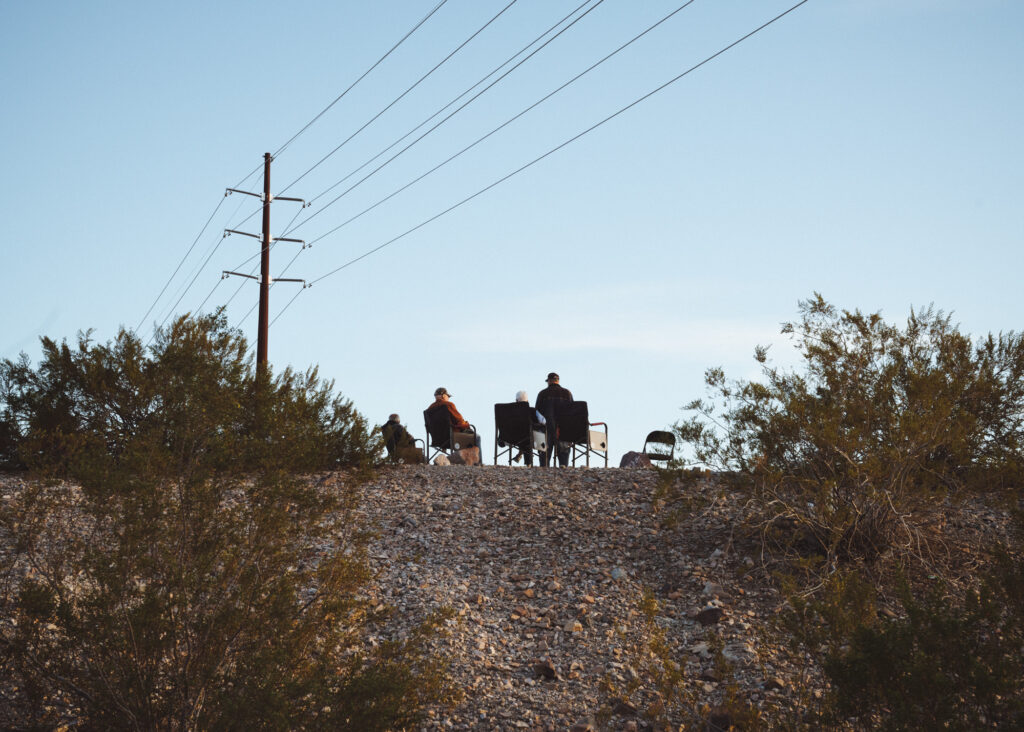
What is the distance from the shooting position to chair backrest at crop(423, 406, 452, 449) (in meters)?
12.0

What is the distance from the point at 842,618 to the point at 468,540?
4.63 meters

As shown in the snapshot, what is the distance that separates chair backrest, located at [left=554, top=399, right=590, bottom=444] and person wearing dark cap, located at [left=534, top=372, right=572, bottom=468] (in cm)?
8

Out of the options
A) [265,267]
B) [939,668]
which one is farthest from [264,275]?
[939,668]

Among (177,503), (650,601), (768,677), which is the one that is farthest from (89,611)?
(768,677)

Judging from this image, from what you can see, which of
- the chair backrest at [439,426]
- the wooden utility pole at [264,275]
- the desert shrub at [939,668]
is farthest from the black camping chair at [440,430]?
the desert shrub at [939,668]

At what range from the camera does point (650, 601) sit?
4332 millimetres

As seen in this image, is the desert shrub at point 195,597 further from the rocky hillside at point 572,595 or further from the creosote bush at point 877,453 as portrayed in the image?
the creosote bush at point 877,453

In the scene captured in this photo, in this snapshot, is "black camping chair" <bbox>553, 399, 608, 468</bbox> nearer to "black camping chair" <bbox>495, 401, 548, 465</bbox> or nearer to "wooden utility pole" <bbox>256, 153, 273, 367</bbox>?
"black camping chair" <bbox>495, 401, 548, 465</bbox>

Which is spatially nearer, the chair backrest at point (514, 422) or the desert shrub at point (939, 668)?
the desert shrub at point (939, 668)

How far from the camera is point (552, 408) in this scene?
38.3ft

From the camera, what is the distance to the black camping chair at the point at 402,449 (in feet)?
34.7

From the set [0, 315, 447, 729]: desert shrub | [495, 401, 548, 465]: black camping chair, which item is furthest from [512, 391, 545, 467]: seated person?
[0, 315, 447, 729]: desert shrub

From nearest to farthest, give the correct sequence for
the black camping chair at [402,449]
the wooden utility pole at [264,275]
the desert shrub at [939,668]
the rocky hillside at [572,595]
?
the desert shrub at [939,668], the rocky hillside at [572,595], the black camping chair at [402,449], the wooden utility pole at [264,275]

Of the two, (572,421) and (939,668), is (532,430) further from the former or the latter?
→ (939,668)
